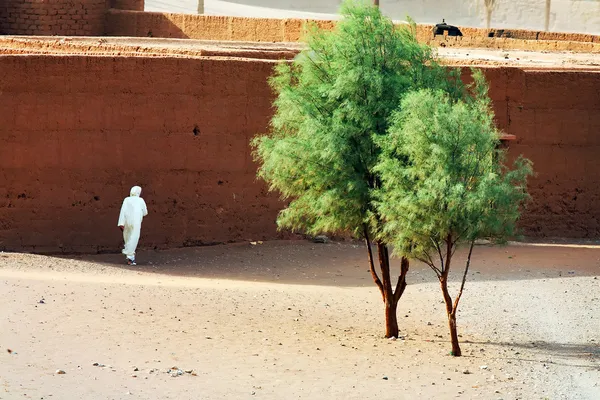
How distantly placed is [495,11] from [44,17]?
3188 cm

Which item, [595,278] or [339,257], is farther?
[339,257]

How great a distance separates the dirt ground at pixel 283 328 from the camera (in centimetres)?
1048

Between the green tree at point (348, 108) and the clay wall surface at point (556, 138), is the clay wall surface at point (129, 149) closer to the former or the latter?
the clay wall surface at point (556, 138)

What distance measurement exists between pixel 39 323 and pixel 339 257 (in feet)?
19.1

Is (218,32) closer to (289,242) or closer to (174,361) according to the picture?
(289,242)

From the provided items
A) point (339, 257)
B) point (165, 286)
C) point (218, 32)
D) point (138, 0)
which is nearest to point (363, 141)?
point (165, 286)

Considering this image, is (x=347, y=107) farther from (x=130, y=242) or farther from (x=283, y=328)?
(x=130, y=242)

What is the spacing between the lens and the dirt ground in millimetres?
10484

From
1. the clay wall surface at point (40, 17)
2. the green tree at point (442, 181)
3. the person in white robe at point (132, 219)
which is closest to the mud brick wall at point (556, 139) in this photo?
the person in white robe at point (132, 219)

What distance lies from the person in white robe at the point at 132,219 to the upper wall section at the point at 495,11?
37.8 metres

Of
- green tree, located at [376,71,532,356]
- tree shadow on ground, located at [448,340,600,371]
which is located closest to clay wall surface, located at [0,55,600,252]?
green tree, located at [376,71,532,356]

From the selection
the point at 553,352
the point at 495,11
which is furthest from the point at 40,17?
the point at 495,11

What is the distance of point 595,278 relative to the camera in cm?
1544

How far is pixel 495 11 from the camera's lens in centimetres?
5450
